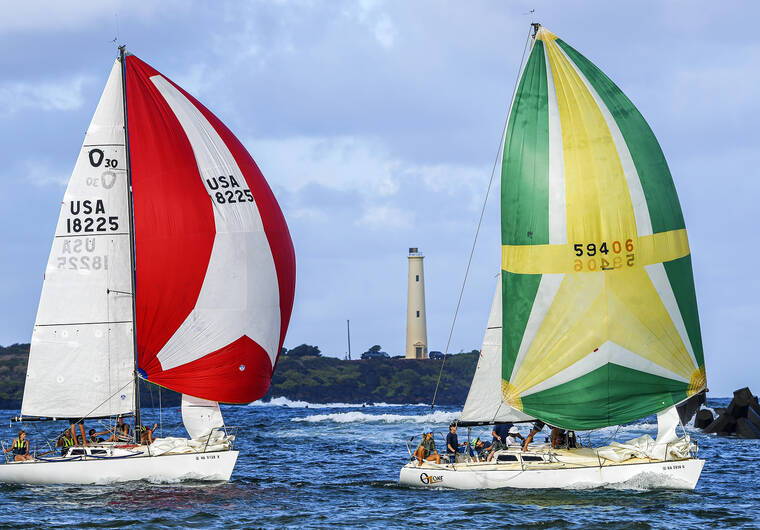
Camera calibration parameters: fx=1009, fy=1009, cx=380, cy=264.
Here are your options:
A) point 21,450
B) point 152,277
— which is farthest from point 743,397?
point 21,450

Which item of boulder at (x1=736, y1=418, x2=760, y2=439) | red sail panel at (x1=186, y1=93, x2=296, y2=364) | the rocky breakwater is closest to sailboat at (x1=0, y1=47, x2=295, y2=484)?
red sail panel at (x1=186, y1=93, x2=296, y2=364)

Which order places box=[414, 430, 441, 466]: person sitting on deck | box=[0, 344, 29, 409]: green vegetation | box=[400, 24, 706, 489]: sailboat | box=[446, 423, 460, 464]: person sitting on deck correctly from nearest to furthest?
box=[400, 24, 706, 489]: sailboat
box=[446, 423, 460, 464]: person sitting on deck
box=[414, 430, 441, 466]: person sitting on deck
box=[0, 344, 29, 409]: green vegetation

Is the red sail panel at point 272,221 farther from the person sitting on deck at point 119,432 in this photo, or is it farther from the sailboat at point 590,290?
the sailboat at point 590,290

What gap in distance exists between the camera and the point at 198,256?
85.1 feet

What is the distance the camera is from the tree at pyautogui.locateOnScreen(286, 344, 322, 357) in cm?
11950

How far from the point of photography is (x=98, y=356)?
26016 millimetres

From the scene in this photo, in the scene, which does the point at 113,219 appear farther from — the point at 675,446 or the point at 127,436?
the point at 675,446

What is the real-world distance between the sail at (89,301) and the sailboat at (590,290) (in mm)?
8431

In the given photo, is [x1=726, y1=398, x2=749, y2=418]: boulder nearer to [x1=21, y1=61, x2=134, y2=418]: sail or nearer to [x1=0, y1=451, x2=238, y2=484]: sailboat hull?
[x1=0, y1=451, x2=238, y2=484]: sailboat hull

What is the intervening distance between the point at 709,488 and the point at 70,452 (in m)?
16.3

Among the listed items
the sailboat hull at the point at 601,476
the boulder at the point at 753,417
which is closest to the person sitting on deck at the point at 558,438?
the sailboat hull at the point at 601,476

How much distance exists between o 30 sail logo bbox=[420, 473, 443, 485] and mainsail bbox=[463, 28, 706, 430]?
252 cm

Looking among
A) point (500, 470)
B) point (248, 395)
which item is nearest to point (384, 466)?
point (248, 395)

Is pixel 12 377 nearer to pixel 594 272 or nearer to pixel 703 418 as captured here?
pixel 703 418
